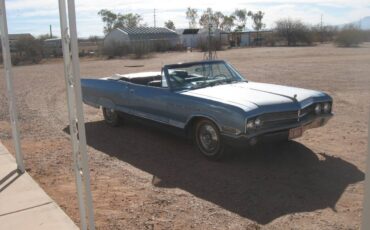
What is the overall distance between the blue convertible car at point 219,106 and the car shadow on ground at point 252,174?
0.38 metres

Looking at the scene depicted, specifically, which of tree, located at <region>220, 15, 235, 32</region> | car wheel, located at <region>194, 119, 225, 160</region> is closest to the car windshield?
car wheel, located at <region>194, 119, 225, 160</region>

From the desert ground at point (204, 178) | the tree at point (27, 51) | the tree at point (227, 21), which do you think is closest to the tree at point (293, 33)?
the tree at point (227, 21)

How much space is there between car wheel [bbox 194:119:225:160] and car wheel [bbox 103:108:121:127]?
7.97 ft

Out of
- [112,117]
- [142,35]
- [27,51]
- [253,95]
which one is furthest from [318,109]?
[142,35]

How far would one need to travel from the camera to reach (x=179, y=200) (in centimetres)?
452

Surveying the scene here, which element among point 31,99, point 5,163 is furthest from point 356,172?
point 31,99

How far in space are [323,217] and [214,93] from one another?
8.04ft

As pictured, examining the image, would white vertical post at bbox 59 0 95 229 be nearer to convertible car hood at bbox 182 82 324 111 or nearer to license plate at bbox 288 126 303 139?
convertible car hood at bbox 182 82 324 111

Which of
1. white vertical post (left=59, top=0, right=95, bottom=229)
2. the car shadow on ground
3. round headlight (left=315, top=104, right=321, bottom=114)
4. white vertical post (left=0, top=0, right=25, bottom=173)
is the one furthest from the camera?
round headlight (left=315, top=104, right=321, bottom=114)

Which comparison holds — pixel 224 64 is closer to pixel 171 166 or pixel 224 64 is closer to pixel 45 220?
pixel 171 166

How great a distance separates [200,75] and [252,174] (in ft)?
6.92

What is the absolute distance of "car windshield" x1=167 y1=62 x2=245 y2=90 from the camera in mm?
6488

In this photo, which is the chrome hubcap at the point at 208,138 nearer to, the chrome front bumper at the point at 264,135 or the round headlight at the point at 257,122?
the chrome front bumper at the point at 264,135

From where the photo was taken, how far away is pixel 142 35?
180 ft
